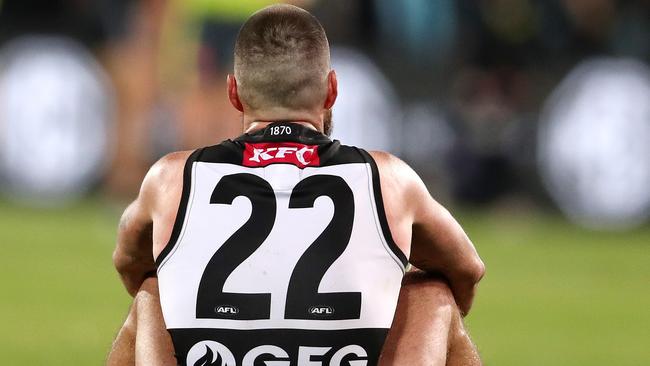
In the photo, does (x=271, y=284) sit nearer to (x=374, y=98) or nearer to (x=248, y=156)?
(x=248, y=156)

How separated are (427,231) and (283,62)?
70cm

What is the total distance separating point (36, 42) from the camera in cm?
1478

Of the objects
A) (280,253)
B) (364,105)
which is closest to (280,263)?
(280,253)

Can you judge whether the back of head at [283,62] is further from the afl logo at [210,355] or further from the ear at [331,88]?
the afl logo at [210,355]

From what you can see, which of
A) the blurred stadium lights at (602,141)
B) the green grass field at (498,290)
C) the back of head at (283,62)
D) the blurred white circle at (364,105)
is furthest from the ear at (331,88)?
the blurred stadium lights at (602,141)

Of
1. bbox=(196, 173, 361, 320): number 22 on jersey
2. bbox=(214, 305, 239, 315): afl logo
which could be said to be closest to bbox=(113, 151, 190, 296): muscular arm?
bbox=(196, 173, 361, 320): number 22 on jersey

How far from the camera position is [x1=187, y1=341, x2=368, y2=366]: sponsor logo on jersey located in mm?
4609

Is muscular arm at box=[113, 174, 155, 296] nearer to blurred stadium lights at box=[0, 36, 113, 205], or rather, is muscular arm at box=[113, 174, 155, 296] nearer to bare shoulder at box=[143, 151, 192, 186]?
bare shoulder at box=[143, 151, 192, 186]

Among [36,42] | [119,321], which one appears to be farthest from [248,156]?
[36,42]

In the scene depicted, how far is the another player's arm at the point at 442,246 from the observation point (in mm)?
4852

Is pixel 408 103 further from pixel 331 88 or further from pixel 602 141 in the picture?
pixel 331 88

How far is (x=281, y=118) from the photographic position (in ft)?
16.0

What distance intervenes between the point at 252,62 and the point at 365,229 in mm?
638

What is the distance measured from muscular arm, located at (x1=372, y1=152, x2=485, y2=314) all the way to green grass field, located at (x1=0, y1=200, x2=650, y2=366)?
3559mm
